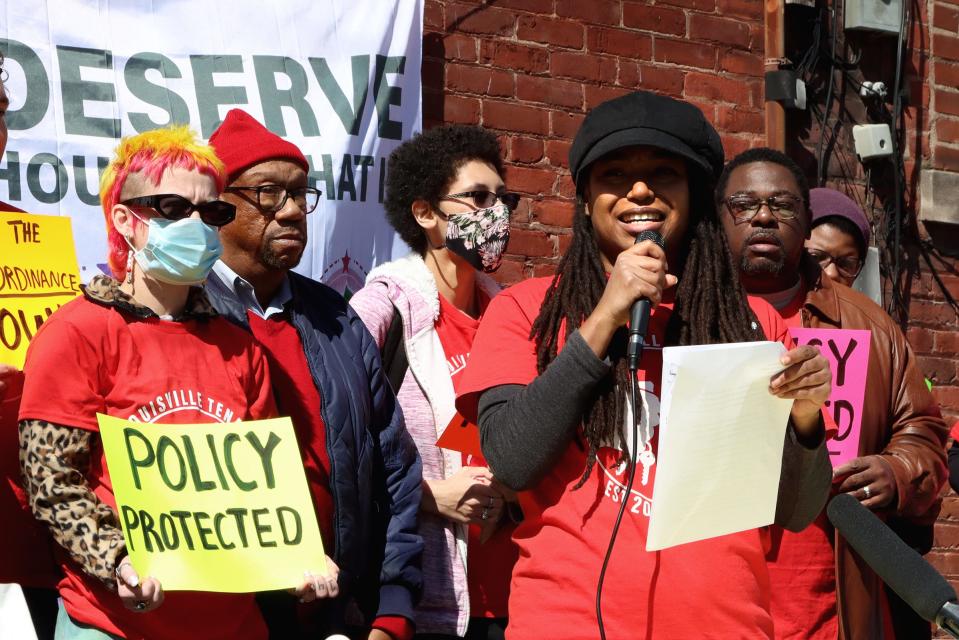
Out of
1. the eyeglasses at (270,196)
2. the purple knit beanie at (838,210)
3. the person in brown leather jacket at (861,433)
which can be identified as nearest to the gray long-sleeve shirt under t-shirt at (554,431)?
the person in brown leather jacket at (861,433)

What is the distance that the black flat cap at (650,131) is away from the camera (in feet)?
8.18

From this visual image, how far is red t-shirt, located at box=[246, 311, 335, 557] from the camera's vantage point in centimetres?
330

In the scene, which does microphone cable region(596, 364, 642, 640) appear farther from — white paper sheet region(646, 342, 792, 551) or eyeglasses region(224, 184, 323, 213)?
eyeglasses region(224, 184, 323, 213)

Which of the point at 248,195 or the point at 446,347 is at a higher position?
the point at 248,195

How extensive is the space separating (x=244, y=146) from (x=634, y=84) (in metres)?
2.71

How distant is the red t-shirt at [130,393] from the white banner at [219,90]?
56.8 inches

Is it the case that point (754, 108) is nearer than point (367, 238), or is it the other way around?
point (367, 238)

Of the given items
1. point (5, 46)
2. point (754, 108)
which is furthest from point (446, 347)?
point (754, 108)

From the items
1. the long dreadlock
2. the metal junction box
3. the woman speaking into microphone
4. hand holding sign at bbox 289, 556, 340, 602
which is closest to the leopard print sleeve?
hand holding sign at bbox 289, 556, 340, 602

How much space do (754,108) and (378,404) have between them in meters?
3.42

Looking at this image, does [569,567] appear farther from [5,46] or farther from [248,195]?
[5,46]

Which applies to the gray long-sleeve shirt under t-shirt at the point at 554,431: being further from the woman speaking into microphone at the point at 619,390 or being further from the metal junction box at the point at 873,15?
the metal junction box at the point at 873,15

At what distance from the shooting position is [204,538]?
274cm

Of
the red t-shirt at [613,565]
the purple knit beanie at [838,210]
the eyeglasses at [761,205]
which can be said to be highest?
the eyeglasses at [761,205]
